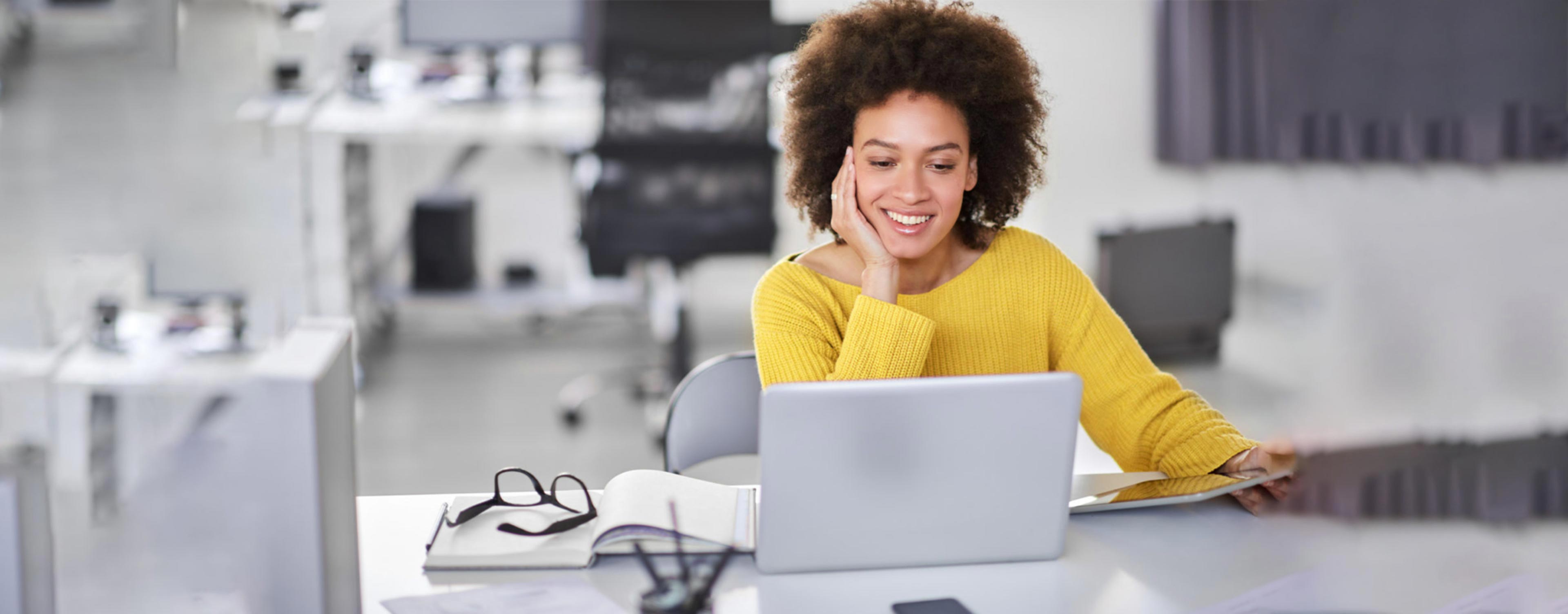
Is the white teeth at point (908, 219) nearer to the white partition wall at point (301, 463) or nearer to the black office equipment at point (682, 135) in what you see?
the white partition wall at point (301, 463)

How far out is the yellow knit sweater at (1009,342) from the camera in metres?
1.24

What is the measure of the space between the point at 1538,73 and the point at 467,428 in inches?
137

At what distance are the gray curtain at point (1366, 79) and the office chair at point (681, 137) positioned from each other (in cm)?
166

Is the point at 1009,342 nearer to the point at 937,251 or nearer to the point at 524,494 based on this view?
the point at 937,251

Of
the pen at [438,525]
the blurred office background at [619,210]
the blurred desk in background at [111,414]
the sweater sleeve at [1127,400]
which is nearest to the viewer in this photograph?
the pen at [438,525]

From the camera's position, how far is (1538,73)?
3.67 m

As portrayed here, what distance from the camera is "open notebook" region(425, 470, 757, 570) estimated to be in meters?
0.94

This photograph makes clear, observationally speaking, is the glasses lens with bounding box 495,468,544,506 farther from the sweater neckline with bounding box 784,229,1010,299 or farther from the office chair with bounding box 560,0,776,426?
the office chair with bounding box 560,0,776,426

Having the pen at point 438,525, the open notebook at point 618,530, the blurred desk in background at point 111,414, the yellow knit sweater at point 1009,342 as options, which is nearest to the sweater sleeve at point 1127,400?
the yellow knit sweater at point 1009,342

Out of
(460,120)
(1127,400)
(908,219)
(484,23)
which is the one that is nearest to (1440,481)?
(1127,400)

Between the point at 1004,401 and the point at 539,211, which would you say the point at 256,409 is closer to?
the point at 1004,401

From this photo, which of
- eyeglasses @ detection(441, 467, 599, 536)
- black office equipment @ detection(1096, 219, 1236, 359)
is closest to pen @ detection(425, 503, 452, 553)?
eyeglasses @ detection(441, 467, 599, 536)

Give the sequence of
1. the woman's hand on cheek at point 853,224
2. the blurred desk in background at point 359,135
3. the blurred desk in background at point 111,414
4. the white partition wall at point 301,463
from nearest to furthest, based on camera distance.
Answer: the white partition wall at point 301,463, the woman's hand on cheek at point 853,224, the blurred desk in background at point 111,414, the blurred desk in background at point 359,135

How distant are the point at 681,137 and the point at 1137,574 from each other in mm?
2140
